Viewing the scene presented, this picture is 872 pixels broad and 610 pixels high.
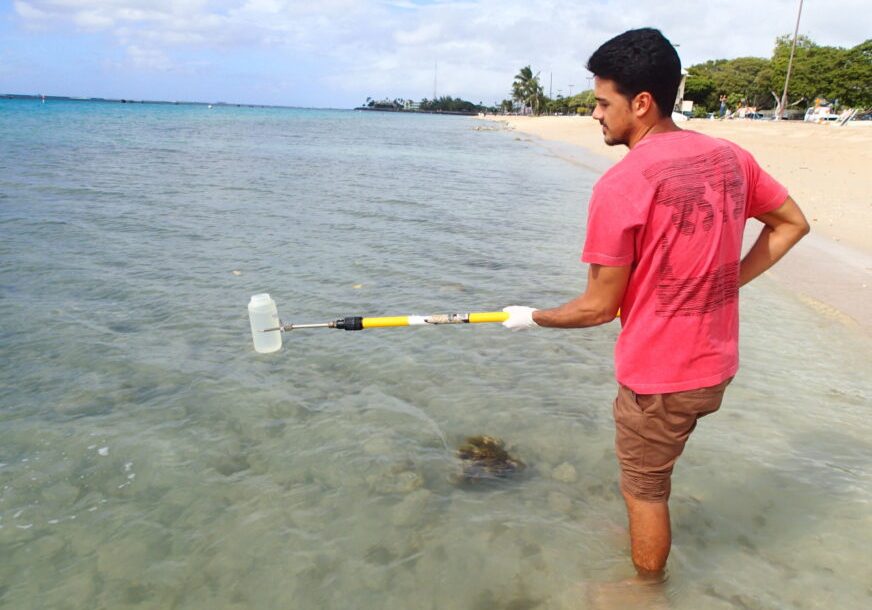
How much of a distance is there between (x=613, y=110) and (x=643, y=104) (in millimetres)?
116

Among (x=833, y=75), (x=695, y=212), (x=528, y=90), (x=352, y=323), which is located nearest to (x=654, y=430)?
(x=695, y=212)

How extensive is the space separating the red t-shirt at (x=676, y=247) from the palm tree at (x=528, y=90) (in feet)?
483

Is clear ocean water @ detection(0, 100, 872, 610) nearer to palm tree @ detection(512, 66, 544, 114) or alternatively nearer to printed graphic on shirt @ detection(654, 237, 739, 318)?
printed graphic on shirt @ detection(654, 237, 739, 318)

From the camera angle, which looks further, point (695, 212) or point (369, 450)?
point (369, 450)

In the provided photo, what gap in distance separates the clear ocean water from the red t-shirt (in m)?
1.40

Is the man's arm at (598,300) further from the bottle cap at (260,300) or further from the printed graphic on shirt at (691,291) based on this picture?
the bottle cap at (260,300)

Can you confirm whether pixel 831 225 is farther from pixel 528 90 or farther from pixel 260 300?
pixel 528 90

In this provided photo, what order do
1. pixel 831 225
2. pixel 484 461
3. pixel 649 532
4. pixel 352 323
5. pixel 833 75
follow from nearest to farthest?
pixel 649 532 → pixel 352 323 → pixel 484 461 → pixel 831 225 → pixel 833 75

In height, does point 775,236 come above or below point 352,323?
above

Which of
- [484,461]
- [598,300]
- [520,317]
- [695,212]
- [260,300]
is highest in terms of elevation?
[695,212]

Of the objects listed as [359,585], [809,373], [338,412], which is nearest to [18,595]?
[359,585]

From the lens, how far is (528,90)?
143 m

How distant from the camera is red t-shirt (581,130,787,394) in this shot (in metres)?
2.22

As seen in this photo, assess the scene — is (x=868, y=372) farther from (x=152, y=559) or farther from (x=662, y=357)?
(x=152, y=559)
